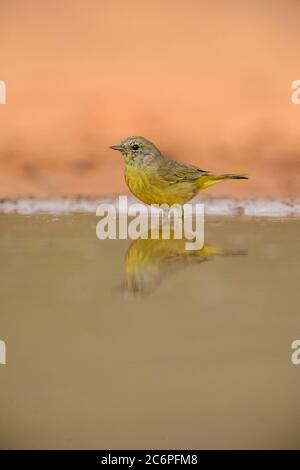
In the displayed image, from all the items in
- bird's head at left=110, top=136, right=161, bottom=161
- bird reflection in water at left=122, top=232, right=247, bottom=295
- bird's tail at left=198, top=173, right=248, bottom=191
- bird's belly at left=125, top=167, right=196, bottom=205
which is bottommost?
bird reflection in water at left=122, top=232, right=247, bottom=295

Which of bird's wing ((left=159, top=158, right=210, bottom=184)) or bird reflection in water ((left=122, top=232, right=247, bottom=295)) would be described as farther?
bird's wing ((left=159, top=158, right=210, bottom=184))

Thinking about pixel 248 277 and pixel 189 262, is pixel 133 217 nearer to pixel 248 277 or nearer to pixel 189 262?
pixel 189 262

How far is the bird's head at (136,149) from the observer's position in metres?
5.84

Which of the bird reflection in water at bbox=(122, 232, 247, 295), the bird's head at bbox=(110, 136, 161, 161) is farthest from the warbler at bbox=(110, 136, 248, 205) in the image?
the bird reflection in water at bbox=(122, 232, 247, 295)

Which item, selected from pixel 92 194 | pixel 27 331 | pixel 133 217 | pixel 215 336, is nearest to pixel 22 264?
pixel 27 331

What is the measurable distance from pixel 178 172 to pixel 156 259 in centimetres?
153

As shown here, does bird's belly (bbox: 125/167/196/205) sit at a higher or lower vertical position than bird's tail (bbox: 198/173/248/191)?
lower

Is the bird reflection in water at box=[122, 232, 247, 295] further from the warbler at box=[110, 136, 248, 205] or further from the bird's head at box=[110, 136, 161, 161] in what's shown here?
the bird's head at box=[110, 136, 161, 161]

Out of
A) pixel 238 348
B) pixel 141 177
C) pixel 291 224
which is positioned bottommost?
pixel 238 348

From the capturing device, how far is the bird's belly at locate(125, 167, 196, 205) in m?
5.80

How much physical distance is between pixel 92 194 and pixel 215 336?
4.17 metres

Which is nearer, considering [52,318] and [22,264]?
[52,318]

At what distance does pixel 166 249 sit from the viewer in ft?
15.5

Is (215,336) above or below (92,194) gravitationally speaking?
below
